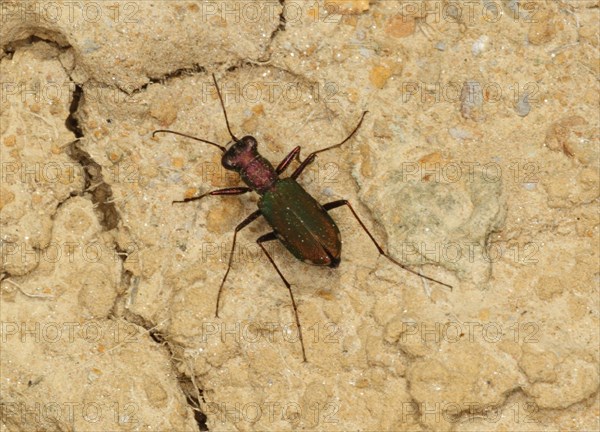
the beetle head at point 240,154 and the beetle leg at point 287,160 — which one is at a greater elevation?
the beetle head at point 240,154

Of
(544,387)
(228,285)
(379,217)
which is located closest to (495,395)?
(544,387)

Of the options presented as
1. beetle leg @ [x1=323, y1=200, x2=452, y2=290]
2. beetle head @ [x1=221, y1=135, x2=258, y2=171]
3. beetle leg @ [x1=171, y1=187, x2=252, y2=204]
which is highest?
beetle head @ [x1=221, y1=135, x2=258, y2=171]

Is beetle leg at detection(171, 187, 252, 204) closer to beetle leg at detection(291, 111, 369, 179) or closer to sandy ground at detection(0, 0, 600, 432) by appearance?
sandy ground at detection(0, 0, 600, 432)

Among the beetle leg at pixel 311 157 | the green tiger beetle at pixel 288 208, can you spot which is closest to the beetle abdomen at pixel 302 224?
the green tiger beetle at pixel 288 208

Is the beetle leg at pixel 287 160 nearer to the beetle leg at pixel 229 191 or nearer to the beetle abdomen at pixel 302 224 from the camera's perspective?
the beetle abdomen at pixel 302 224

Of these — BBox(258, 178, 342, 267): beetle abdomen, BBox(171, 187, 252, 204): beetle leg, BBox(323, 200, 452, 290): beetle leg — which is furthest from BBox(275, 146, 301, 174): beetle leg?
BBox(323, 200, 452, 290): beetle leg

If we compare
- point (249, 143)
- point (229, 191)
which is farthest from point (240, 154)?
point (229, 191)
